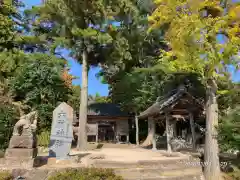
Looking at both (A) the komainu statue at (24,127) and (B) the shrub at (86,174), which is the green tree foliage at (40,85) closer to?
(A) the komainu statue at (24,127)

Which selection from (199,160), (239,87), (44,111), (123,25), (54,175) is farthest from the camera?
(123,25)

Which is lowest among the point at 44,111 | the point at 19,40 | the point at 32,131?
the point at 32,131

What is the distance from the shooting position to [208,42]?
8.82m

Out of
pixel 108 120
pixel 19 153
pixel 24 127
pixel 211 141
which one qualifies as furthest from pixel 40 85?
pixel 211 141

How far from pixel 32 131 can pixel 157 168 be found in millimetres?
4967

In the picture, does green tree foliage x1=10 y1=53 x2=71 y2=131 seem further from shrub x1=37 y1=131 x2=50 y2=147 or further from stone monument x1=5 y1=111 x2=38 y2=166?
stone monument x1=5 y1=111 x2=38 y2=166

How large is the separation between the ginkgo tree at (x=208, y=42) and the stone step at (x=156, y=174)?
0.61m

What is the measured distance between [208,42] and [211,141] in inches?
154

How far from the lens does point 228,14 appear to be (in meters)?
8.52

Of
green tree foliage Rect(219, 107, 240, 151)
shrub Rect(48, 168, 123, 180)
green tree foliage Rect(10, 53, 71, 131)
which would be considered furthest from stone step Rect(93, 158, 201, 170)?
green tree foliage Rect(10, 53, 71, 131)

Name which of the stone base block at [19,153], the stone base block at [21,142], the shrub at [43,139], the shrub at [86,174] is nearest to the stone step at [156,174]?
the shrub at [86,174]

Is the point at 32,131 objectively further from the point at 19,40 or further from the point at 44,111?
the point at 19,40

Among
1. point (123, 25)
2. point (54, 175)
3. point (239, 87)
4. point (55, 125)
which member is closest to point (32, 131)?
point (55, 125)

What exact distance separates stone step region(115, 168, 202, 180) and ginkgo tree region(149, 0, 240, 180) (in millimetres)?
610
